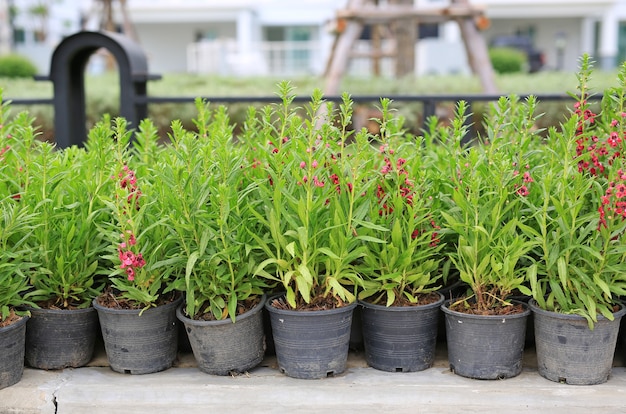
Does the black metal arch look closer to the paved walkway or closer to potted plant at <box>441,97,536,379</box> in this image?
the paved walkway

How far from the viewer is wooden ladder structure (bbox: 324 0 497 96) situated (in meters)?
9.12

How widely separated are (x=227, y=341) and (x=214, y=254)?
393 millimetres

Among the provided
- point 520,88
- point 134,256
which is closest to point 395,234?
point 134,256

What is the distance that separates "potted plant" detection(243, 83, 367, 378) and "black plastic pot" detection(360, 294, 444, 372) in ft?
0.42

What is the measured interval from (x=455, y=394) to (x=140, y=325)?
51.2 inches

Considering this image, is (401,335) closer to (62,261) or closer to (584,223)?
(584,223)

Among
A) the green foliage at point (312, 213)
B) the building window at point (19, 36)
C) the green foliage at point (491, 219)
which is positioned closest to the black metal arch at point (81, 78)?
the green foliage at point (312, 213)

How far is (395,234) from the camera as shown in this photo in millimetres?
3033

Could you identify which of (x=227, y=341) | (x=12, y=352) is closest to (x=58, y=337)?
(x=12, y=352)

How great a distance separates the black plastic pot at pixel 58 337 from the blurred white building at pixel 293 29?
25.3 meters

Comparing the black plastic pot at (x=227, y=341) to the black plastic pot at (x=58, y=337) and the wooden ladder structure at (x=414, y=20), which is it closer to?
the black plastic pot at (x=58, y=337)

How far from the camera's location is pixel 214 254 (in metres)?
2.95

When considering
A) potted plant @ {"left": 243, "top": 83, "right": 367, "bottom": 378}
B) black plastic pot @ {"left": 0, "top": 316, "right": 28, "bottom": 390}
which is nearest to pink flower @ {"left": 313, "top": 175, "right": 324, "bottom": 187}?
potted plant @ {"left": 243, "top": 83, "right": 367, "bottom": 378}

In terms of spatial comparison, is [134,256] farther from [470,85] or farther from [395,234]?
[470,85]
